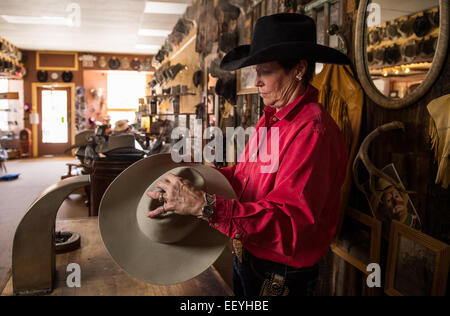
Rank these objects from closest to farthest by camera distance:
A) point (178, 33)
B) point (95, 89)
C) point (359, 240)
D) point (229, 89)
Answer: point (359, 240), point (229, 89), point (178, 33), point (95, 89)

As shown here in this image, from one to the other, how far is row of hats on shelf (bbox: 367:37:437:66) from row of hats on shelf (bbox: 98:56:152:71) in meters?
12.0

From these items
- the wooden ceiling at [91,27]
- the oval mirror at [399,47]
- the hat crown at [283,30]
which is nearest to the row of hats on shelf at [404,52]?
the oval mirror at [399,47]

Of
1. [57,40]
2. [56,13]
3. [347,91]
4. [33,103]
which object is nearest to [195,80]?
[56,13]

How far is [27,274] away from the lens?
53.2 inches

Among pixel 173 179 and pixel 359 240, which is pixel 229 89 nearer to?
pixel 359 240

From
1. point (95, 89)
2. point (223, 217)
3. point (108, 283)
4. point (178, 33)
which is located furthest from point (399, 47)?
point (95, 89)

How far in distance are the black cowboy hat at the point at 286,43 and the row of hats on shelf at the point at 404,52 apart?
0.93 ft

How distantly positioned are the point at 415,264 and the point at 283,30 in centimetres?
101

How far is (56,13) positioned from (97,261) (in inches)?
257

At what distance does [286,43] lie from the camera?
1.22 m

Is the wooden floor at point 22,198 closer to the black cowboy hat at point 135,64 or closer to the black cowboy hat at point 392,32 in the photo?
the black cowboy hat at point 392,32

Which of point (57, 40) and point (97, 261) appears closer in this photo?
point (97, 261)
